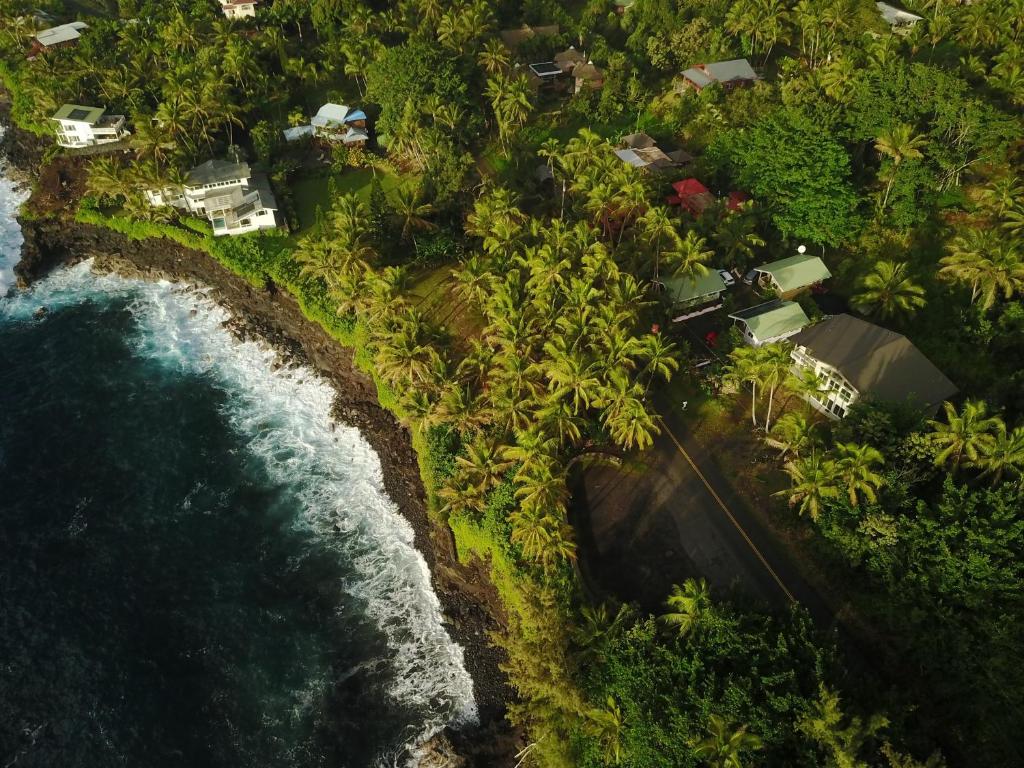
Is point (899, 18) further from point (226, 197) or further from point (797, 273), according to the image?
point (226, 197)

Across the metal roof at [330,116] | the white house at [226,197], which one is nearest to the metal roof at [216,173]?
the white house at [226,197]

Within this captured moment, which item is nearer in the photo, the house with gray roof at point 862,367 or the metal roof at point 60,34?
the house with gray roof at point 862,367

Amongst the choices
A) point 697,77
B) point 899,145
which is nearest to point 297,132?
point 697,77

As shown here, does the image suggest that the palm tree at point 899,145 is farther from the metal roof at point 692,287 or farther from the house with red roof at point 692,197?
the metal roof at point 692,287

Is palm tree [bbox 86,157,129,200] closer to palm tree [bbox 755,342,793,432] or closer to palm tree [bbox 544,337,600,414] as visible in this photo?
palm tree [bbox 544,337,600,414]

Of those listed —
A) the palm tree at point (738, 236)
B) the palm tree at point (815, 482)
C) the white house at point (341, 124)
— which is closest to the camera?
the palm tree at point (815, 482)
